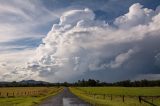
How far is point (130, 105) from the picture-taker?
117ft

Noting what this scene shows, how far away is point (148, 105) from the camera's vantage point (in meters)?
34.5

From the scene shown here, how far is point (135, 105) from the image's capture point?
34969 millimetres

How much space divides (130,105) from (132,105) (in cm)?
34

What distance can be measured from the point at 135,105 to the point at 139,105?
85 cm

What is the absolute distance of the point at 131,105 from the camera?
116ft

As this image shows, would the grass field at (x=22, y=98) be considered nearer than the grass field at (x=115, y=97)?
No

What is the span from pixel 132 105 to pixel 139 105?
1257 millimetres

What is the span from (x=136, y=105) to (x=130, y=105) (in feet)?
3.32

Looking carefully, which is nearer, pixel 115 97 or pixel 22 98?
pixel 115 97

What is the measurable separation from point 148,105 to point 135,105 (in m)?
1.46

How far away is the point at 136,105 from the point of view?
114 feet

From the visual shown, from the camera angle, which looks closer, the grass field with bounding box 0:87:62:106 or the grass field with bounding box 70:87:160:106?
the grass field with bounding box 70:87:160:106

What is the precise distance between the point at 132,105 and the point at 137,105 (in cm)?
85

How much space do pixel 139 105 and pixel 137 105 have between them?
41 centimetres
